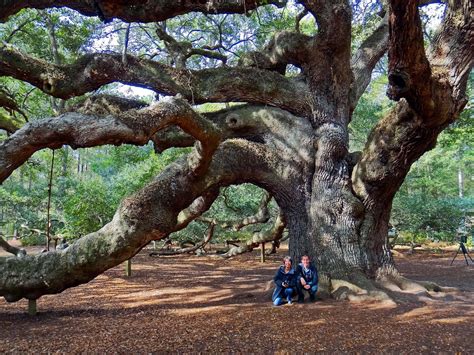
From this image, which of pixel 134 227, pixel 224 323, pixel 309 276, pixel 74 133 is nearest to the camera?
pixel 74 133

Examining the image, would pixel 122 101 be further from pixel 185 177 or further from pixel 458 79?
pixel 458 79

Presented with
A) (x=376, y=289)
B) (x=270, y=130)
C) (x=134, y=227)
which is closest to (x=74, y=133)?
(x=134, y=227)

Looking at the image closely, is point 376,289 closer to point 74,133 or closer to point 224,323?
point 224,323

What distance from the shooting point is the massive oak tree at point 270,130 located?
5.00 metres

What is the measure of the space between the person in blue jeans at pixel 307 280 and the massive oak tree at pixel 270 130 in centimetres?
40

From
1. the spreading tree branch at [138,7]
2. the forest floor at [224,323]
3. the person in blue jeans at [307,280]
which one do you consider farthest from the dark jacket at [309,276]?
the spreading tree branch at [138,7]

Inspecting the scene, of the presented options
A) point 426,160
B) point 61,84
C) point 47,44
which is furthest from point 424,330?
point 426,160

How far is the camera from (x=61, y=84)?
7004mm

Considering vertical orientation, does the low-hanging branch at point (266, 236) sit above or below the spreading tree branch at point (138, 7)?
below

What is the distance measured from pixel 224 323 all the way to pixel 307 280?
1.81 m

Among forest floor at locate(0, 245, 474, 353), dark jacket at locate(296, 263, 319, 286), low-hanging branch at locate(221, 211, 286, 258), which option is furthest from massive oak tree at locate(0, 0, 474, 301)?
low-hanging branch at locate(221, 211, 286, 258)

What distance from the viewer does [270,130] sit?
24.7ft

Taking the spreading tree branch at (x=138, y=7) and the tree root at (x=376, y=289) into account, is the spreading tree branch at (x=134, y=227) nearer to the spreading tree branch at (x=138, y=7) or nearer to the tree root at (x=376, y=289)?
the tree root at (x=376, y=289)

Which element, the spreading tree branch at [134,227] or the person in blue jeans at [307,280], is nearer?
the spreading tree branch at [134,227]
